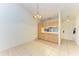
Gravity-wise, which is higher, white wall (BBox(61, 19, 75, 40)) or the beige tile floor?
white wall (BBox(61, 19, 75, 40))

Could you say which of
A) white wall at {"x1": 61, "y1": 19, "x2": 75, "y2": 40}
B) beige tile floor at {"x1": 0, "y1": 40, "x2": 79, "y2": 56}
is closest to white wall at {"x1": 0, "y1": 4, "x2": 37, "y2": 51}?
beige tile floor at {"x1": 0, "y1": 40, "x2": 79, "y2": 56}

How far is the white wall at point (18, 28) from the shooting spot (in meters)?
2.63

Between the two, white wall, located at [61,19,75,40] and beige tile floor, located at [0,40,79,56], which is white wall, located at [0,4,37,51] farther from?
white wall, located at [61,19,75,40]

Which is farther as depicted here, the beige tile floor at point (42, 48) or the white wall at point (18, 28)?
the white wall at point (18, 28)

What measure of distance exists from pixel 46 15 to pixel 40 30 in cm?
42

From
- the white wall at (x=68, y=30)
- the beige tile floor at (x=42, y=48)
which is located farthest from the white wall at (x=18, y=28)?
the white wall at (x=68, y=30)

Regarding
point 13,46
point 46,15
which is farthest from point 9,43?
point 46,15

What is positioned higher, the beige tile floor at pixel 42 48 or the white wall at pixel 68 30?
the white wall at pixel 68 30

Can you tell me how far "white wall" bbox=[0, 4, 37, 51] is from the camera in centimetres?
263

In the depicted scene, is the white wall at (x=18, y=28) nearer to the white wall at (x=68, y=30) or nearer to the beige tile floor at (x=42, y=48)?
the beige tile floor at (x=42, y=48)

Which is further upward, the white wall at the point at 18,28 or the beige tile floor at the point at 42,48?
the white wall at the point at 18,28

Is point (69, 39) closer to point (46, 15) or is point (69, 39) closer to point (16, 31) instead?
point (46, 15)

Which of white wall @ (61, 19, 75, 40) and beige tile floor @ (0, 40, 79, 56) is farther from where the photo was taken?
white wall @ (61, 19, 75, 40)

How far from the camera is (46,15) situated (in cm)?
266
